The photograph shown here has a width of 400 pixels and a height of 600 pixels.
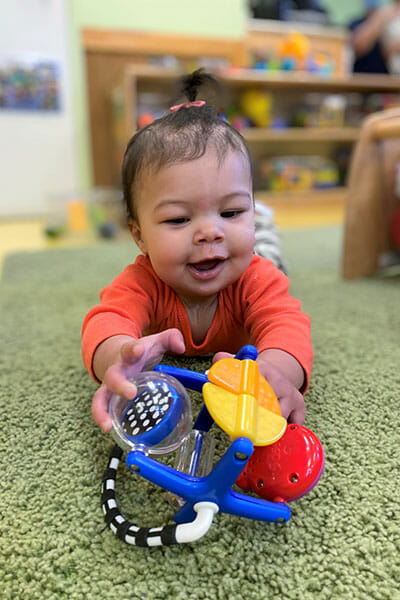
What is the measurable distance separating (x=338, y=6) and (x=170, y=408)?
4.27 m

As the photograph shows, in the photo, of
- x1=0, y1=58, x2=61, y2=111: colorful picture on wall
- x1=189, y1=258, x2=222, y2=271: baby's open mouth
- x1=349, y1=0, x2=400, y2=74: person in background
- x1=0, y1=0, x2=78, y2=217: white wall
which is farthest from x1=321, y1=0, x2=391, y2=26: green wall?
x1=189, y1=258, x2=222, y2=271: baby's open mouth

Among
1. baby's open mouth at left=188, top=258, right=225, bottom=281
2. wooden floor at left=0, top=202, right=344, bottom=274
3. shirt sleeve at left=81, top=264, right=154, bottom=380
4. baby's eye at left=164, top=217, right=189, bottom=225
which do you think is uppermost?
baby's eye at left=164, top=217, right=189, bottom=225

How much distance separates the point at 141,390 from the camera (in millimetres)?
428

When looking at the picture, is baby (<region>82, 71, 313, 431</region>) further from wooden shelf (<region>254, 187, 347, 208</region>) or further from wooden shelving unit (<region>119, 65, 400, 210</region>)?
wooden shelf (<region>254, 187, 347, 208</region>)

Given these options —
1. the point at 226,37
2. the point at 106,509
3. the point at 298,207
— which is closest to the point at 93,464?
the point at 106,509

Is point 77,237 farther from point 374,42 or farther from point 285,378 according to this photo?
point 374,42

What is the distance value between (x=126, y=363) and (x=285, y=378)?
17cm

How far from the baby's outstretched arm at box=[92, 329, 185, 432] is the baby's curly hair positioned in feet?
0.67

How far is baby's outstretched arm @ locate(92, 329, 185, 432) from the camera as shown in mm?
410

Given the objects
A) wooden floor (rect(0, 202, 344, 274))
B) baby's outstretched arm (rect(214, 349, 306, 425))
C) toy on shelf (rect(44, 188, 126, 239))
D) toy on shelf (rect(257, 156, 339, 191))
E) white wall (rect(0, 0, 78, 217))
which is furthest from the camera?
toy on shelf (rect(257, 156, 339, 191))

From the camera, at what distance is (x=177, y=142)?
55cm

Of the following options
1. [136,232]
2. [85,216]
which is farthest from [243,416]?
[85,216]

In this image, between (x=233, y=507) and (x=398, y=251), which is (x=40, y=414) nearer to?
(x=233, y=507)

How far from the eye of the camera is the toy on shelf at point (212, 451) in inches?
14.6
